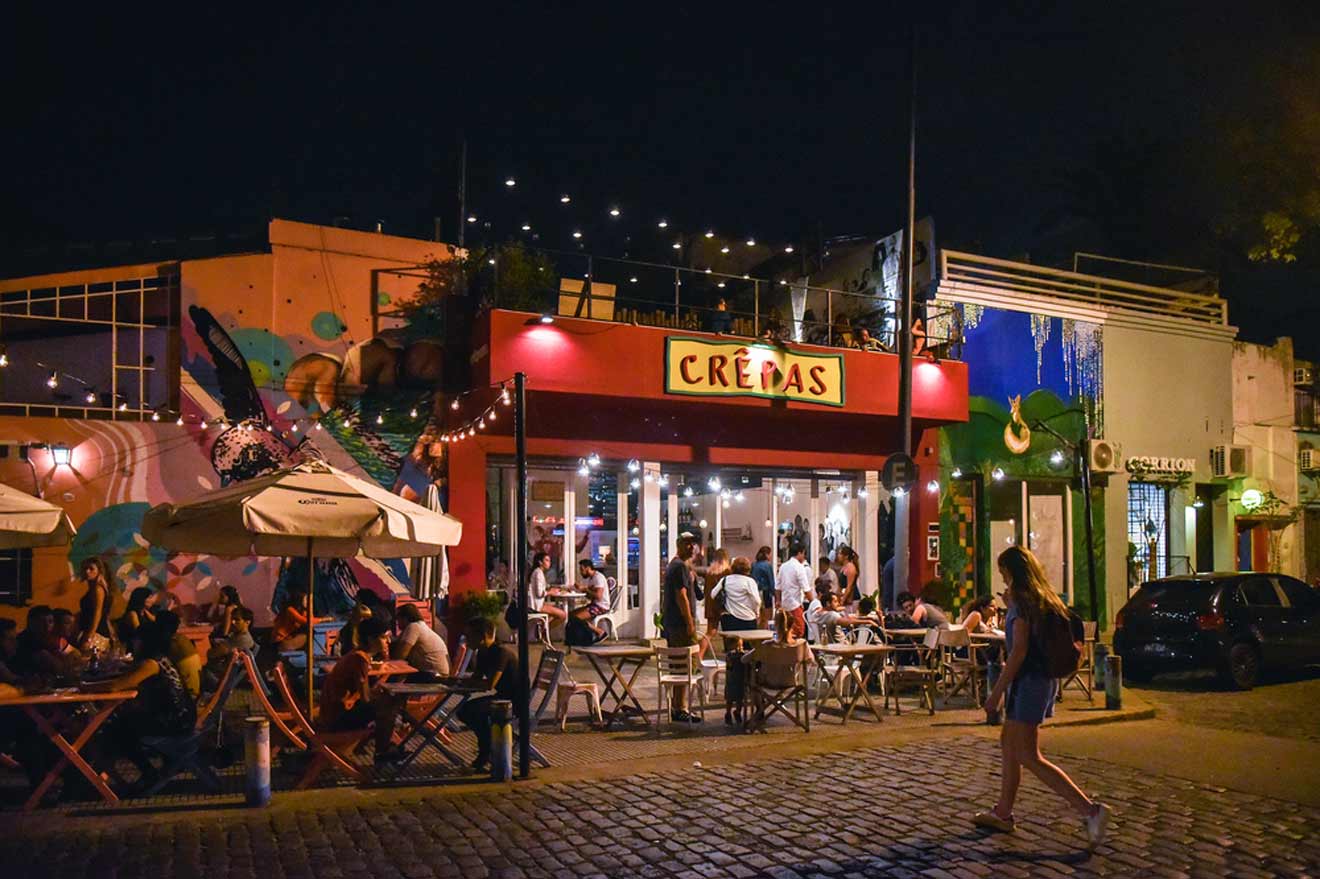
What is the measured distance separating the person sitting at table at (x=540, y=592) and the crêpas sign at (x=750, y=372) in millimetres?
3182

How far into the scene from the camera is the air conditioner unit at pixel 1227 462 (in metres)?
21.8

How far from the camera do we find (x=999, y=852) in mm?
6094

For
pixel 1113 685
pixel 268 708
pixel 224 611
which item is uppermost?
pixel 224 611

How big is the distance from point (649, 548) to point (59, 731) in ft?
31.7

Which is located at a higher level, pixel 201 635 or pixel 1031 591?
pixel 1031 591

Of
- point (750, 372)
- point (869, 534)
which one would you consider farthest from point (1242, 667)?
point (750, 372)

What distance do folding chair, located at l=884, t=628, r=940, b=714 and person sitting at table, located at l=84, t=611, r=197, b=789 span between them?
6.78 meters

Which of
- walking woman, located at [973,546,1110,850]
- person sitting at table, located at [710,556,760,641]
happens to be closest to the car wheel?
person sitting at table, located at [710,556,760,641]

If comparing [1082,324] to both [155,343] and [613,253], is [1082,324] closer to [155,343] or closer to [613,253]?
[613,253]

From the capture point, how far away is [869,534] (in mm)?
18141

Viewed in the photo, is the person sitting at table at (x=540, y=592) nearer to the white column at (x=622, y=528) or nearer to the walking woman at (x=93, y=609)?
the white column at (x=622, y=528)

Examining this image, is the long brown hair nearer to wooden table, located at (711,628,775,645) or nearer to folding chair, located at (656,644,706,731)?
folding chair, located at (656,644,706,731)

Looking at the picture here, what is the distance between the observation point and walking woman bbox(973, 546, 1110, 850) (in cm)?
614

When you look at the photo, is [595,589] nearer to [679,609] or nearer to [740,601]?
[740,601]
